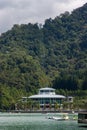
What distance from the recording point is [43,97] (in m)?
187

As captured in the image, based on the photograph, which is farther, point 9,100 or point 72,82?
point 72,82

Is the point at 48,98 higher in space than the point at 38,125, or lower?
higher

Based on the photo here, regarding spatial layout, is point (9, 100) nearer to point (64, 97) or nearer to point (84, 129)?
point (64, 97)

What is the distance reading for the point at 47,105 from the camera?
183500 mm

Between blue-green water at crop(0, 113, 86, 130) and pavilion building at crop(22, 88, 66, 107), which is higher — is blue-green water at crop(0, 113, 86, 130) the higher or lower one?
the lower one

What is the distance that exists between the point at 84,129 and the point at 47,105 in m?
114

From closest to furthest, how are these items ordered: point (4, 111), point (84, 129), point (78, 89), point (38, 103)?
point (84, 129) < point (4, 111) < point (38, 103) < point (78, 89)

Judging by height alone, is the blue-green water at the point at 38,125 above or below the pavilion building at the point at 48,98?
below

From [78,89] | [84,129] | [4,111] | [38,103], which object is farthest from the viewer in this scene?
[78,89]

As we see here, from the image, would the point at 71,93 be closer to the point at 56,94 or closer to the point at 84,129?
the point at 56,94

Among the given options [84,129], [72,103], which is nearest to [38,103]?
[72,103]

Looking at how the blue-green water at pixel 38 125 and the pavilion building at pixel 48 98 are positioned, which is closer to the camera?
the blue-green water at pixel 38 125

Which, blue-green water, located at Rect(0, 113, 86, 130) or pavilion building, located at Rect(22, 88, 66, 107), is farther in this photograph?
pavilion building, located at Rect(22, 88, 66, 107)

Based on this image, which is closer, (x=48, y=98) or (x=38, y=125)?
(x=38, y=125)
